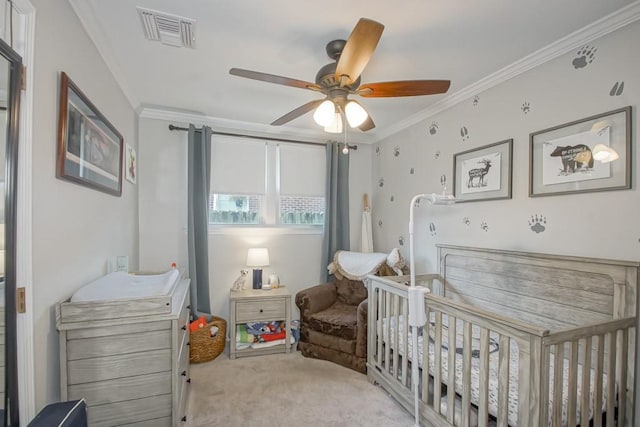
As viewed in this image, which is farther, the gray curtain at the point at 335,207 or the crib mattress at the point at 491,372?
the gray curtain at the point at 335,207

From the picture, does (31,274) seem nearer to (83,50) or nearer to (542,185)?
(83,50)

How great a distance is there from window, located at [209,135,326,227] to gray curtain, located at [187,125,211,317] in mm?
189

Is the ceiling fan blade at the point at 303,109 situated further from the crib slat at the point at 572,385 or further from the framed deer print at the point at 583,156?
the crib slat at the point at 572,385

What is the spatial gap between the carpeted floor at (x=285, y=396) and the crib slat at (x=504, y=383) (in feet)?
2.47

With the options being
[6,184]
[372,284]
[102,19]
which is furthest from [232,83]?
[372,284]

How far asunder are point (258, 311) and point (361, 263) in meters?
1.14

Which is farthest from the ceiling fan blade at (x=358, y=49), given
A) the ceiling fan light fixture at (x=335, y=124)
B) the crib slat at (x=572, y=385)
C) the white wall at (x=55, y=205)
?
the crib slat at (x=572, y=385)

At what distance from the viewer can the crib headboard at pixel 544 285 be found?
5.11 feet

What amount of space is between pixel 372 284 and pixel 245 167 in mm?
1912

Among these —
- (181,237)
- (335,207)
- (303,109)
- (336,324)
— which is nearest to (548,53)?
(303,109)

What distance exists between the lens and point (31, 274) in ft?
3.76

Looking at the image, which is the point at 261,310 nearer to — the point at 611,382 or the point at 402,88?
the point at 402,88

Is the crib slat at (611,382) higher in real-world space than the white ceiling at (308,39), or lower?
lower

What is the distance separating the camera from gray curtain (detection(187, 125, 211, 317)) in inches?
119
